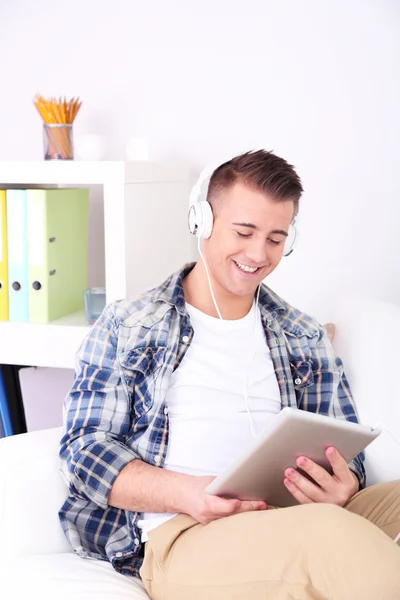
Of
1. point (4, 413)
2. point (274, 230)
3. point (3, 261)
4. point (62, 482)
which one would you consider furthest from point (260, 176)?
point (4, 413)

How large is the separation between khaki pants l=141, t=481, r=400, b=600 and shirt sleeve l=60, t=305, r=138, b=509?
0.14 m

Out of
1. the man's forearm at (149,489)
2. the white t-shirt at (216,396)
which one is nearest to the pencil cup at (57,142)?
the white t-shirt at (216,396)

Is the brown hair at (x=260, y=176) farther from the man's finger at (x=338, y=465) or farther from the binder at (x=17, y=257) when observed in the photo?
the binder at (x=17, y=257)

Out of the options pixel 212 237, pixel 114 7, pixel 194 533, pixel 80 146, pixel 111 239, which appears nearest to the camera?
pixel 194 533

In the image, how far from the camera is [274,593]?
45.2 inches

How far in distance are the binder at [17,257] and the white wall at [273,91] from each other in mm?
403

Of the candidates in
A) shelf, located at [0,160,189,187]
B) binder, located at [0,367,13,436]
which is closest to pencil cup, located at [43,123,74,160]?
shelf, located at [0,160,189,187]

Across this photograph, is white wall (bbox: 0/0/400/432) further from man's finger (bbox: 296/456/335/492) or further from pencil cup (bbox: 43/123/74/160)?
man's finger (bbox: 296/456/335/492)

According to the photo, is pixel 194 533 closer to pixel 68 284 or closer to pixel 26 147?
pixel 68 284

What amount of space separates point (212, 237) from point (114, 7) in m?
1.06

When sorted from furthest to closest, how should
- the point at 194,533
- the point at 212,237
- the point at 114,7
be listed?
the point at 114,7
the point at 212,237
the point at 194,533

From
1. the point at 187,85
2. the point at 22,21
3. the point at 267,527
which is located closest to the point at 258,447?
the point at 267,527

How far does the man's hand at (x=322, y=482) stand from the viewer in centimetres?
130

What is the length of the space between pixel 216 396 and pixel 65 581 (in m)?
0.42
